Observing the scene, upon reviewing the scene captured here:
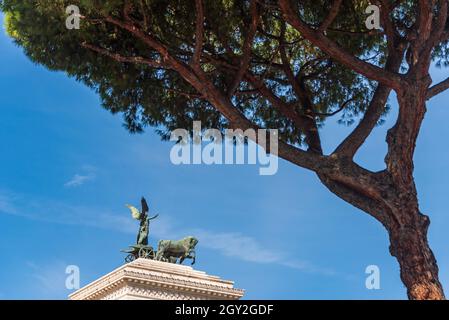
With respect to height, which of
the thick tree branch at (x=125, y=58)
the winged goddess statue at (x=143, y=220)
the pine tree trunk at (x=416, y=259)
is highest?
the thick tree branch at (x=125, y=58)

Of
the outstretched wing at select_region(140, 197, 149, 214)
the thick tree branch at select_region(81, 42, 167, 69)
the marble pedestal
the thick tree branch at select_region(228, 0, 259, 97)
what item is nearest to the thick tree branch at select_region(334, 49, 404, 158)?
the thick tree branch at select_region(228, 0, 259, 97)

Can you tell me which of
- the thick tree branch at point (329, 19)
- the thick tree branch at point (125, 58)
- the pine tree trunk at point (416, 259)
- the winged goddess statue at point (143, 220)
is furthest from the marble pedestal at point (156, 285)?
the thick tree branch at point (329, 19)

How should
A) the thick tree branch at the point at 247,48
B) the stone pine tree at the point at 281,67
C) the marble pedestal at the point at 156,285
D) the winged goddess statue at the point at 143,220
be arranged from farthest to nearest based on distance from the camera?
the winged goddess statue at the point at 143,220 → the marble pedestal at the point at 156,285 → the thick tree branch at the point at 247,48 → the stone pine tree at the point at 281,67

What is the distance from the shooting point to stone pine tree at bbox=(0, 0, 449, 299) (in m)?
11.2

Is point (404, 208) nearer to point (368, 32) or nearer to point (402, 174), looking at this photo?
point (402, 174)

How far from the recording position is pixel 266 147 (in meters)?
12.1

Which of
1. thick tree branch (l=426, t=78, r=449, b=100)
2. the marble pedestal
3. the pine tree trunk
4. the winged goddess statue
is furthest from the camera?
the winged goddess statue

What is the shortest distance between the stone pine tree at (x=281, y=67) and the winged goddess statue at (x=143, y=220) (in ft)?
14.6

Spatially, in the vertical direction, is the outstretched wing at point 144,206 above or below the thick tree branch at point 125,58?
below

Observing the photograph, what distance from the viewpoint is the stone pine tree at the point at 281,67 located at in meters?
11.2

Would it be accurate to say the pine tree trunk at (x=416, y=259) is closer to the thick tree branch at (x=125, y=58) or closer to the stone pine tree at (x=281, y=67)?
the stone pine tree at (x=281, y=67)

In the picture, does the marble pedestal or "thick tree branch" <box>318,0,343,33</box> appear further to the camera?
the marble pedestal

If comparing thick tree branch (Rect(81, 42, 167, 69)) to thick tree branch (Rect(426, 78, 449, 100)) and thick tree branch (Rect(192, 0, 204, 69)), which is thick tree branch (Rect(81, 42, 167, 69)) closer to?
thick tree branch (Rect(192, 0, 204, 69))

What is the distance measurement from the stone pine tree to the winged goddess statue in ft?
14.6
